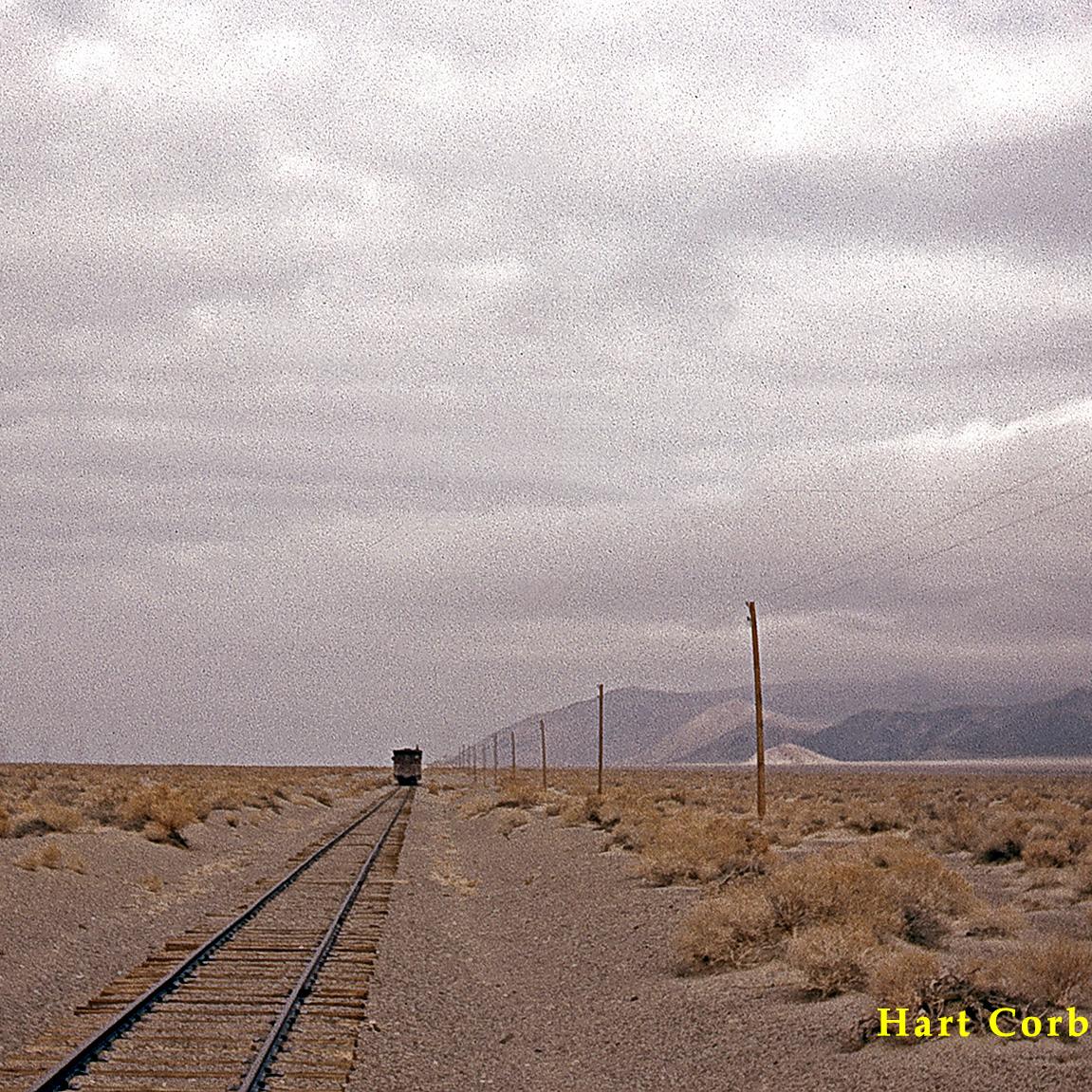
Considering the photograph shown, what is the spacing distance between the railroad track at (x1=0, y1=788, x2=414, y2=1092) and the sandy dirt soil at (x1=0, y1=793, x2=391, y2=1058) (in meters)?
0.77

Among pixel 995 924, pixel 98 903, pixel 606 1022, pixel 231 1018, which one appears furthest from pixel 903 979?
pixel 98 903

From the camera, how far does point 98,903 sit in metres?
23.8

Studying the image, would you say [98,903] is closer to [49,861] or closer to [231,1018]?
[49,861]

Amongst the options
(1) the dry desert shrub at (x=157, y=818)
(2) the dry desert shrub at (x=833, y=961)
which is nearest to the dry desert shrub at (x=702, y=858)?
(2) the dry desert shrub at (x=833, y=961)

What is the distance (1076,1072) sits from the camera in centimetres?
1029

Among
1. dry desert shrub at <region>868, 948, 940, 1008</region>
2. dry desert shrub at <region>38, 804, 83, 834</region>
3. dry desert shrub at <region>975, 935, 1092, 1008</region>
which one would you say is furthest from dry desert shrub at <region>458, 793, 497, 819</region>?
dry desert shrub at <region>975, 935, 1092, 1008</region>

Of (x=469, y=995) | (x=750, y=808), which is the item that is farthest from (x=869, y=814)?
(x=469, y=995)

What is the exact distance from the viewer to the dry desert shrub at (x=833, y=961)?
14039 millimetres

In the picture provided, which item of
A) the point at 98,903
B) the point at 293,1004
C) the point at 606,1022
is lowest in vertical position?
the point at 606,1022

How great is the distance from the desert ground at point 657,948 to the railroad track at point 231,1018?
44 cm

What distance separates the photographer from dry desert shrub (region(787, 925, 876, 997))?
14.0 m

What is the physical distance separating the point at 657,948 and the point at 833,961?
4.71 meters

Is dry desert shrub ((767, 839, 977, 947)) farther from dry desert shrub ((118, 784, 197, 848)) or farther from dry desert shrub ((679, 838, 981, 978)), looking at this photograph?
dry desert shrub ((118, 784, 197, 848))

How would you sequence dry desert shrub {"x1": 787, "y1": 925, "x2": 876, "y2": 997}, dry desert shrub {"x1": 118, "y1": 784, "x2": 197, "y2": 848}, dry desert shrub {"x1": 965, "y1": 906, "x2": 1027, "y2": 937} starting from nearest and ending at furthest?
dry desert shrub {"x1": 787, "y1": 925, "x2": 876, "y2": 997} < dry desert shrub {"x1": 965, "y1": 906, "x2": 1027, "y2": 937} < dry desert shrub {"x1": 118, "y1": 784, "x2": 197, "y2": 848}
